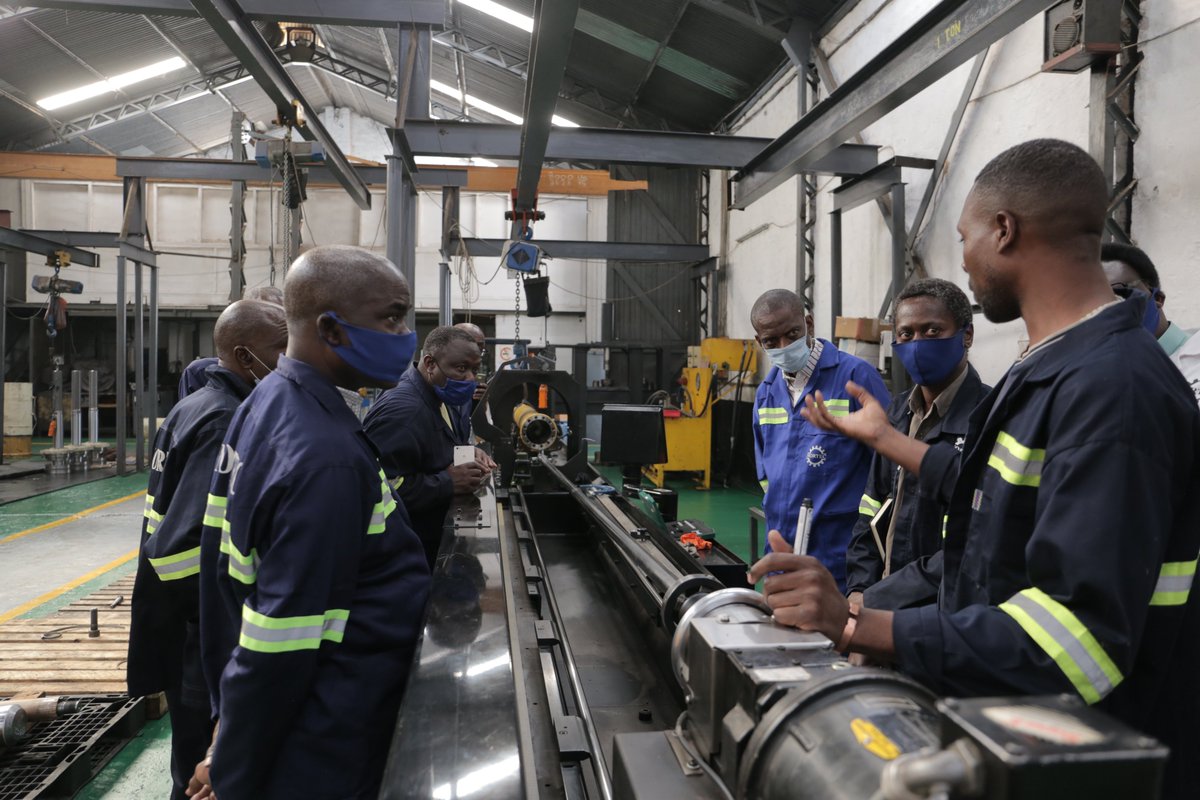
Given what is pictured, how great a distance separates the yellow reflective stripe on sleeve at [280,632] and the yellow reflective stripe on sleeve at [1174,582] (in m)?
1.29

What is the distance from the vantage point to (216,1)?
321 cm

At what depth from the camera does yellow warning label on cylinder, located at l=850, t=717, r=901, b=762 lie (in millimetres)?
628

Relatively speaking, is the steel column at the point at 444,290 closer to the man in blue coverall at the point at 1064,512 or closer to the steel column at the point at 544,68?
the steel column at the point at 544,68

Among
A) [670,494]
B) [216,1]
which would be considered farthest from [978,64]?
[216,1]

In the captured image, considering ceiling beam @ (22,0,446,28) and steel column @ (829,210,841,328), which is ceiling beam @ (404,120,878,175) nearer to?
ceiling beam @ (22,0,446,28)

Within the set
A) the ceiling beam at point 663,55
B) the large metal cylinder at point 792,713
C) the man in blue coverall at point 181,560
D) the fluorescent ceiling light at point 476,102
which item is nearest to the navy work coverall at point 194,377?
the man in blue coverall at point 181,560

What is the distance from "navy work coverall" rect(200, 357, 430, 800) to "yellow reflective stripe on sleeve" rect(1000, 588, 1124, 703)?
1081 millimetres

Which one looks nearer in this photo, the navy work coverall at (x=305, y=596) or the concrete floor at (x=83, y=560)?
the navy work coverall at (x=305, y=596)

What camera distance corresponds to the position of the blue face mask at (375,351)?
1.45m

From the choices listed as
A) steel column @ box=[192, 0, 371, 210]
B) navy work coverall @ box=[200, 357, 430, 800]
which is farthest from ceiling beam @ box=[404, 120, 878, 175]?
navy work coverall @ box=[200, 357, 430, 800]

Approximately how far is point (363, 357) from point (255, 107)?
17136 millimetres

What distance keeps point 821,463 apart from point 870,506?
38cm

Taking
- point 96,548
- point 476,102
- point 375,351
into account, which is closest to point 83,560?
point 96,548

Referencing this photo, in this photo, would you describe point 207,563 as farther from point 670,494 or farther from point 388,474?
point 670,494
